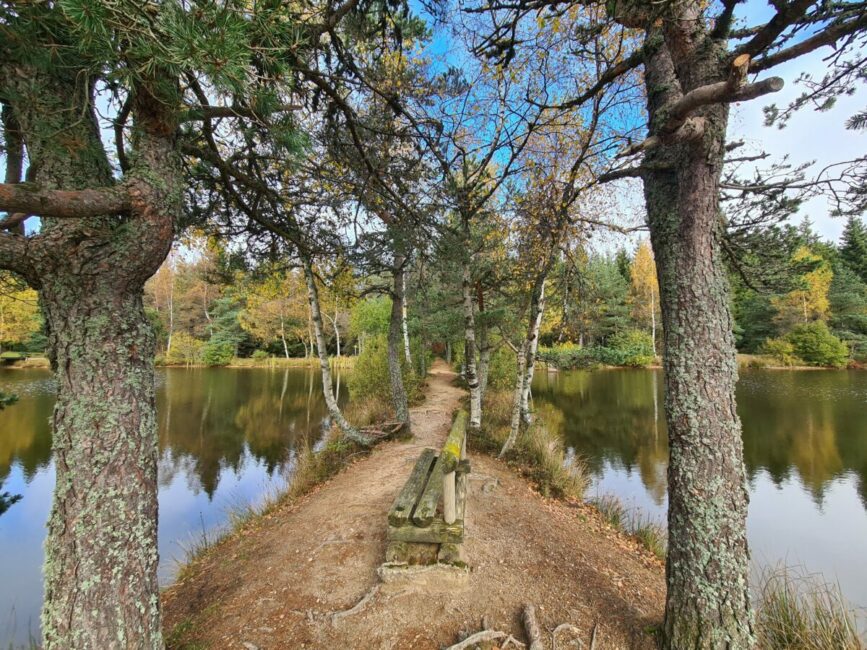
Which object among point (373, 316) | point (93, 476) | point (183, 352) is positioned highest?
point (373, 316)

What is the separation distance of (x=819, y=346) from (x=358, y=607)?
33854 mm

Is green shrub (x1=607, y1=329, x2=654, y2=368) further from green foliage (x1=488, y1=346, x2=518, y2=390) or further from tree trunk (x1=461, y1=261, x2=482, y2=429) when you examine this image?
tree trunk (x1=461, y1=261, x2=482, y2=429)

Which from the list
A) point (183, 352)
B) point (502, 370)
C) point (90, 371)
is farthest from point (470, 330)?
point (183, 352)

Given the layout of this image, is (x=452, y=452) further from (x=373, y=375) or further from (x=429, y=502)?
(x=373, y=375)

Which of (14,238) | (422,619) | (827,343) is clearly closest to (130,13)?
(14,238)

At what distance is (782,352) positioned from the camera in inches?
1022

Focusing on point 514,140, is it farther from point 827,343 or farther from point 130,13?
point 827,343

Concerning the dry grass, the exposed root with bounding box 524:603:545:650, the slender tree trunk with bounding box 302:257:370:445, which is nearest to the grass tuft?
the dry grass

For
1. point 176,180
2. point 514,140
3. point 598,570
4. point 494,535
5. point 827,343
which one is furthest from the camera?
point 827,343

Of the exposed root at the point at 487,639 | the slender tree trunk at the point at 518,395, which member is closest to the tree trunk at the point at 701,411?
the exposed root at the point at 487,639

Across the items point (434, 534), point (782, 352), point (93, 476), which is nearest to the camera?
point (93, 476)

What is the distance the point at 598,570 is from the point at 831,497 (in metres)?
7.16

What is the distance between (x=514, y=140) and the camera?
17.3 ft

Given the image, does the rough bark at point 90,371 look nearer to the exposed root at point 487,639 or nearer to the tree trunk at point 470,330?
the exposed root at point 487,639
